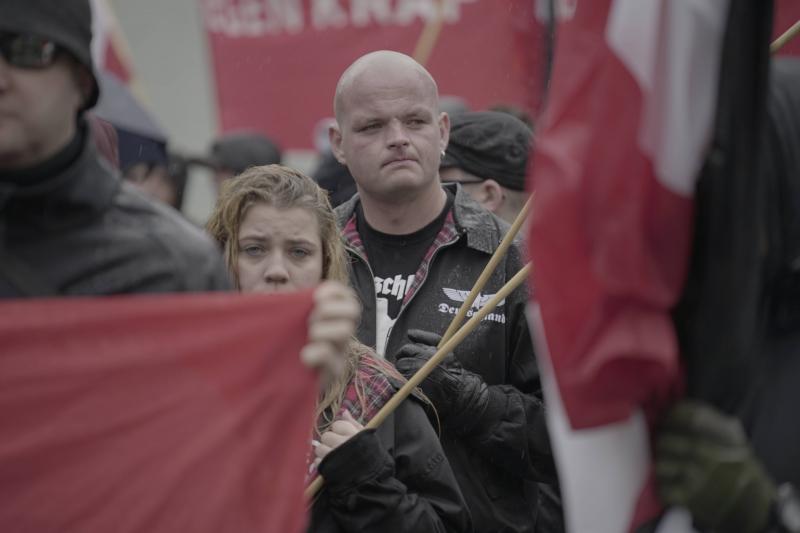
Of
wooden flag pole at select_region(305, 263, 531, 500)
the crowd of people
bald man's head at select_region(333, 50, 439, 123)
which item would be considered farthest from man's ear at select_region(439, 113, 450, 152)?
wooden flag pole at select_region(305, 263, 531, 500)

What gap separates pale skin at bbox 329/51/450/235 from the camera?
15.9 feet

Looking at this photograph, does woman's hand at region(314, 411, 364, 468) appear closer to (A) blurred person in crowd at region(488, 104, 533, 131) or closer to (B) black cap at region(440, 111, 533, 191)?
(B) black cap at region(440, 111, 533, 191)

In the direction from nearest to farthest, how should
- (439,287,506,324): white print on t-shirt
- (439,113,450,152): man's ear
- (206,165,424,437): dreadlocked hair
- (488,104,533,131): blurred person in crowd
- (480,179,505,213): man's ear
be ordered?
1. (206,165,424,437): dreadlocked hair
2. (439,287,506,324): white print on t-shirt
3. (439,113,450,152): man's ear
4. (480,179,505,213): man's ear
5. (488,104,533,131): blurred person in crowd

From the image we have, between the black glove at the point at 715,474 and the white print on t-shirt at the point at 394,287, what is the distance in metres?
2.03

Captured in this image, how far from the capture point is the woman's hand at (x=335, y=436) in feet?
12.2

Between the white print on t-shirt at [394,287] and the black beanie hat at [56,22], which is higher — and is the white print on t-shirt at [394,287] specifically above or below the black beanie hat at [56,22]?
below

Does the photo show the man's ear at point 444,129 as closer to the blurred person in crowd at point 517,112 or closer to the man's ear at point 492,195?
the man's ear at point 492,195

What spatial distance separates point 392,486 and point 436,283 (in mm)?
1129

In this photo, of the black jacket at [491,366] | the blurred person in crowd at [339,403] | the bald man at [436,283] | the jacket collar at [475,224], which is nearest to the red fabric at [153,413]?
the blurred person in crowd at [339,403]

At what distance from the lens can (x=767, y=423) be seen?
9.30 ft

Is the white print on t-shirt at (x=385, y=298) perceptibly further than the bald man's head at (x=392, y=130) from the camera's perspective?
No

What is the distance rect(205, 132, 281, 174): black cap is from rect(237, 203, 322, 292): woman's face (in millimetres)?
3767

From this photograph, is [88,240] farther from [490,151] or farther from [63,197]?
[490,151]

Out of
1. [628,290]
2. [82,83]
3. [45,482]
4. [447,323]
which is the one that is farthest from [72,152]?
[447,323]
